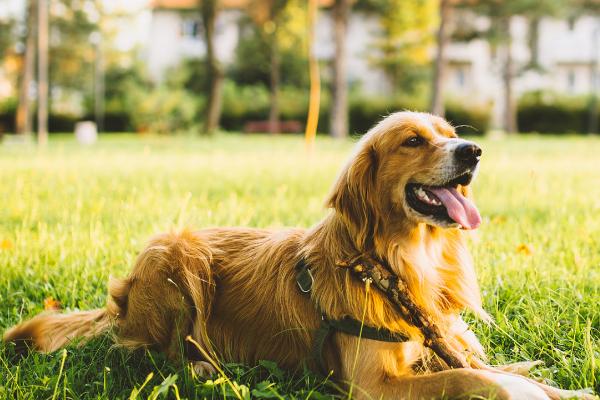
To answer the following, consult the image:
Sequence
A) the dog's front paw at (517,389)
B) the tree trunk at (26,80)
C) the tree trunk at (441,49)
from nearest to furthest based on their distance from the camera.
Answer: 1. the dog's front paw at (517,389)
2. the tree trunk at (441,49)
3. the tree trunk at (26,80)

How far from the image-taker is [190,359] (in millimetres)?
3195

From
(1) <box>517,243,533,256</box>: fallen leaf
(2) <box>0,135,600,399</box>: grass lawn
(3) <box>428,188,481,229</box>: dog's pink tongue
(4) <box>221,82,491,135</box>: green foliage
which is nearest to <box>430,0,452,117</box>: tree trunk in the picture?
(4) <box>221,82,491,135</box>: green foliage

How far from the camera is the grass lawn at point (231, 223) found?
278cm

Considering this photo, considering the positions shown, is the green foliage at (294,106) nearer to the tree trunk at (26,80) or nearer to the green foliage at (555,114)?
the green foliage at (555,114)

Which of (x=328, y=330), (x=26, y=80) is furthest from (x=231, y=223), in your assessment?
(x=26, y=80)

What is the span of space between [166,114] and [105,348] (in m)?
31.2

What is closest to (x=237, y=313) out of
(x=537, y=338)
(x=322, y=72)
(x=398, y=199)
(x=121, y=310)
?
(x=121, y=310)

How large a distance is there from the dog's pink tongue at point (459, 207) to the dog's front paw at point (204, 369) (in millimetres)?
1351

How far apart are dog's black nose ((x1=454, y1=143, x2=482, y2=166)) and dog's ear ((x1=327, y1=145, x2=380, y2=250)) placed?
395 mm

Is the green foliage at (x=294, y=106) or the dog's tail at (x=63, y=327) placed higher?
the green foliage at (x=294, y=106)

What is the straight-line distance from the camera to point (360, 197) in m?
2.96

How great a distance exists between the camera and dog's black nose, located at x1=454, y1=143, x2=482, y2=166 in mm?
2941

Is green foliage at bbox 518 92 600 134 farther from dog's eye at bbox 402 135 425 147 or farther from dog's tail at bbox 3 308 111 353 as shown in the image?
dog's tail at bbox 3 308 111 353

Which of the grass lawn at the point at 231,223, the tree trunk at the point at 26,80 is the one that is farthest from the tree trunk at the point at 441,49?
the grass lawn at the point at 231,223
